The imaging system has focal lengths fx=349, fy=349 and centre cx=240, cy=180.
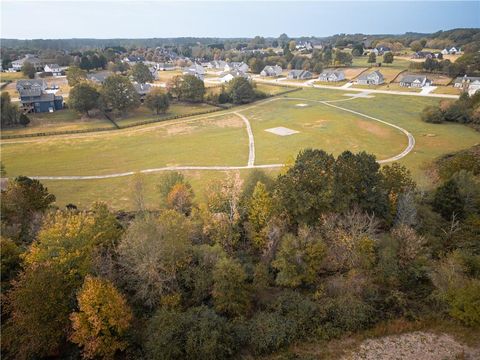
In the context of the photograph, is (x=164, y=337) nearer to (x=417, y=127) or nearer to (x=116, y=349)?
(x=116, y=349)

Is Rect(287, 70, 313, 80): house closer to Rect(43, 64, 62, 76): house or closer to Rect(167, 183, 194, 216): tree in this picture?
Rect(43, 64, 62, 76): house

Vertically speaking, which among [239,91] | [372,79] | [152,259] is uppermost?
[372,79]

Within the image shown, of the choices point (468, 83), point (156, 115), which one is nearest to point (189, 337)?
point (156, 115)

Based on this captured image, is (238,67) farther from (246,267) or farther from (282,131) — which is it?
(246,267)

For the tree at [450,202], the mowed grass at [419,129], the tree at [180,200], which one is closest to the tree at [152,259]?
the tree at [180,200]

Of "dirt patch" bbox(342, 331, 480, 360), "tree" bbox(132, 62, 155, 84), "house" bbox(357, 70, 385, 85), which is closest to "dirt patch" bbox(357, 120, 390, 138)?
"dirt patch" bbox(342, 331, 480, 360)

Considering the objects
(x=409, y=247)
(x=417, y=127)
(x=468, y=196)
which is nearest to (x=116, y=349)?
(x=409, y=247)
